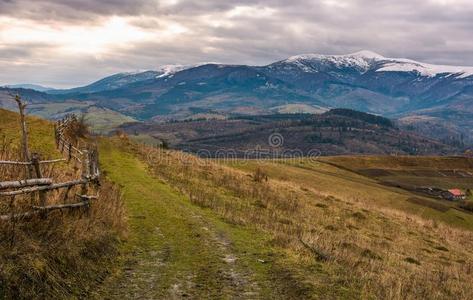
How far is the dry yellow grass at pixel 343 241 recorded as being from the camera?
1534 centimetres

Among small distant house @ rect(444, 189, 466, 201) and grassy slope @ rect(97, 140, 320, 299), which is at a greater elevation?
grassy slope @ rect(97, 140, 320, 299)

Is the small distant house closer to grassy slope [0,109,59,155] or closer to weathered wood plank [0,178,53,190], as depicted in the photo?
grassy slope [0,109,59,155]

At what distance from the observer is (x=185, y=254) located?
Answer: 16766 millimetres

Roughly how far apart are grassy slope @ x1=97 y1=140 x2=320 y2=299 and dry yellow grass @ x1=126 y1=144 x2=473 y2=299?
1088 mm

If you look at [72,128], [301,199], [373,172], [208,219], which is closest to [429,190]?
[373,172]

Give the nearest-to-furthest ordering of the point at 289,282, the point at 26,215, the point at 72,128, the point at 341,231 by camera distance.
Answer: the point at 26,215 < the point at 289,282 < the point at 341,231 < the point at 72,128

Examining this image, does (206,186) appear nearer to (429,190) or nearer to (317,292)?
(317,292)

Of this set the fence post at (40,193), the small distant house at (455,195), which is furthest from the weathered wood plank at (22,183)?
the small distant house at (455,195)

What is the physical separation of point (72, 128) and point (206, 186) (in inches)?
924

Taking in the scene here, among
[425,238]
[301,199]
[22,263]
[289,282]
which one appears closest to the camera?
[22,263]

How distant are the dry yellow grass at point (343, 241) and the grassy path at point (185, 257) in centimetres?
144

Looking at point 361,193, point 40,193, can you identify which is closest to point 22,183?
point 40,193

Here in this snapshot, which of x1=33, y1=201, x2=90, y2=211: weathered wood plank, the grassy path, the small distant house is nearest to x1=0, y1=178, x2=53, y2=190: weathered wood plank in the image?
x1=33, y1=201, x2=90, y2=211: weathered wood plank

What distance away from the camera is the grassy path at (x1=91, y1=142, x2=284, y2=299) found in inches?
508
